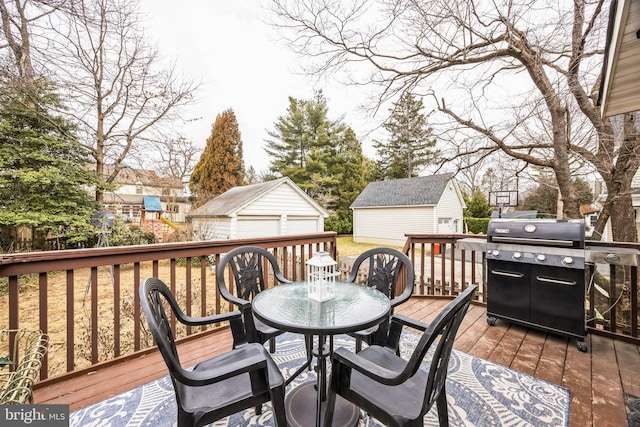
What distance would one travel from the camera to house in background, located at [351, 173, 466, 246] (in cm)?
1384

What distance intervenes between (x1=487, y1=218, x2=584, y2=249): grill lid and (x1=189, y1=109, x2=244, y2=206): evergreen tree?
16.5 m

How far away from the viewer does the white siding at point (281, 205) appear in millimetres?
10156

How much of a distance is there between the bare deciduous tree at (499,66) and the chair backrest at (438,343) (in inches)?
172

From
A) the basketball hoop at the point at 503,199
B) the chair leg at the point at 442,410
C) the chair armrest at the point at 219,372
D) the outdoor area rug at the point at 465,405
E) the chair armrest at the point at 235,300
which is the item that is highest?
the basketball hoop at the point at 503,199

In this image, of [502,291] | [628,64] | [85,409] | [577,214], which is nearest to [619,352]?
[502,291]

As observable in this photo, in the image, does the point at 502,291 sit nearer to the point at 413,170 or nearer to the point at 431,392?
the point at 431,392

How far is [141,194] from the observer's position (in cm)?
2456

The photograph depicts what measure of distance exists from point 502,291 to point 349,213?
1621 cm

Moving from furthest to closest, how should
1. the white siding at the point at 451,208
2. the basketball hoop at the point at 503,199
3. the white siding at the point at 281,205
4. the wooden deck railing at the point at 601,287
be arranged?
the white siding at the point at 451,208 → the white siding at the point at 281,205 → the basketball hoop at the point at 503,199 → the wooden deck railing at the point at 601,287

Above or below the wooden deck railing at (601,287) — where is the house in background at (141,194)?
above

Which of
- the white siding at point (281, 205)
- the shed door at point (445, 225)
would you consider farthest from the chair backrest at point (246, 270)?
the shed door at point (445, 225)

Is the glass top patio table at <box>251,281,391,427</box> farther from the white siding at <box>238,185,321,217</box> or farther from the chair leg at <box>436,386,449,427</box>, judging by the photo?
the white siding at <box>238,185,321,217</box>

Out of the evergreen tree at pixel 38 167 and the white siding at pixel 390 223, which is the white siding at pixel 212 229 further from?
the white siding at pixel 390 223

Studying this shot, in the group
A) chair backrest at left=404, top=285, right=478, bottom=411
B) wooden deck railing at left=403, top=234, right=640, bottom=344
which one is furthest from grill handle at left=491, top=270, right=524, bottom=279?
chair backrest at left=404, top=285, right=478, bottom=411
